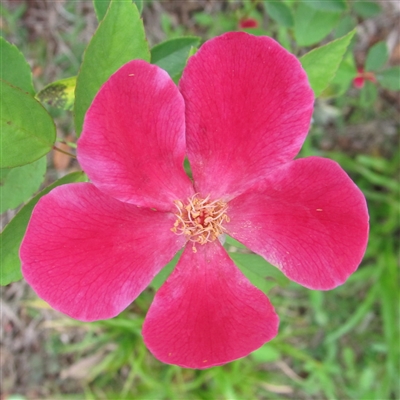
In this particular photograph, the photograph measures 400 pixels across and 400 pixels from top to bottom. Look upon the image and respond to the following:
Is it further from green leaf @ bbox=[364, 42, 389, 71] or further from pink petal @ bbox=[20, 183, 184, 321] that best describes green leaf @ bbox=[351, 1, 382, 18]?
pink petal @ bbox=[20, 183, 184, 321]

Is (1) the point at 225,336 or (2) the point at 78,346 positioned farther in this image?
(2) the point at 78,346

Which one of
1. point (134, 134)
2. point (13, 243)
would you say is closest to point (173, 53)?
point (134, 134)

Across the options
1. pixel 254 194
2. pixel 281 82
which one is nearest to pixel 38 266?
pixel 254 194

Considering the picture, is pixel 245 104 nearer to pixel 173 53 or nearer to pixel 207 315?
pixel 173 53

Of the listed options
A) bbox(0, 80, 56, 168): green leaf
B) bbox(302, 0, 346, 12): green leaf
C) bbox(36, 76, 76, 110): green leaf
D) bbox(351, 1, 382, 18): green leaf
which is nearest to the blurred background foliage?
bbox(351, 1, 382, 18): green leaf

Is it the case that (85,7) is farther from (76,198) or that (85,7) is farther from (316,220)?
(316,220)
